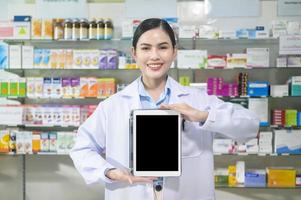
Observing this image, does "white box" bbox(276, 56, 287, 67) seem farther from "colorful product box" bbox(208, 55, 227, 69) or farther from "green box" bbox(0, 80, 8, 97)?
"green box" bbox(0, 80, 8, 97)

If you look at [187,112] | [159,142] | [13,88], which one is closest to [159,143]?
[159,142]

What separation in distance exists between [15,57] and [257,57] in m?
2.56

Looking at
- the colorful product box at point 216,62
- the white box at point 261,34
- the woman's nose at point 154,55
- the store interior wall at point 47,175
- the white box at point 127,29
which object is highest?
the white box at point 127,29

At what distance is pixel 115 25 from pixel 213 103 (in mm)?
3088

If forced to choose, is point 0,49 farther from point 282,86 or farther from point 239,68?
point 282,86

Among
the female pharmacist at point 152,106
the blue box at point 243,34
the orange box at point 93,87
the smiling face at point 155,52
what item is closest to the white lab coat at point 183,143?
the female pharmacist at point 152,106

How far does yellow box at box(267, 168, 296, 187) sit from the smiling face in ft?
9.72

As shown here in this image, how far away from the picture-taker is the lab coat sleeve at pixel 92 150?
1535 millimetres

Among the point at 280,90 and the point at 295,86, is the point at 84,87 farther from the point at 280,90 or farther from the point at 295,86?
the point at 295,86

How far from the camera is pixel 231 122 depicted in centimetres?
152

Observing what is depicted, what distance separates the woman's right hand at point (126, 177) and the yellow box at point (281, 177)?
3.00 m

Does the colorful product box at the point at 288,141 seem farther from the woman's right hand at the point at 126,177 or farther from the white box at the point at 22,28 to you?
the woman's right hand at the point at 126,177

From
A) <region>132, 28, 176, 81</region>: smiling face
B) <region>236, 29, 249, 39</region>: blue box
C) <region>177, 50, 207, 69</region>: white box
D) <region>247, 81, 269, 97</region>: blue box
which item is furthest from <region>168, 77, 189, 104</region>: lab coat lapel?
<region>236, 29, 249, 39</region>: blue box

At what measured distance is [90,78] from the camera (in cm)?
425
